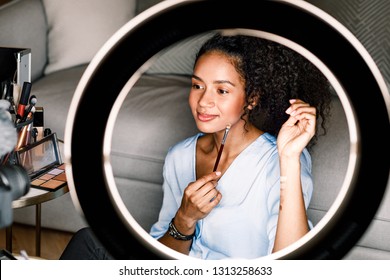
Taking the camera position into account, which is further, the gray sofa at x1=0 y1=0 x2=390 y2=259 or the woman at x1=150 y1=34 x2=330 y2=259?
the gray sofa at x1=0 y1=0 x2=390 y2=259

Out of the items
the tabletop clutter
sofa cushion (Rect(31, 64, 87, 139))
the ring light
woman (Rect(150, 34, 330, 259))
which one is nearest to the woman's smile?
woman (Rect(150, 34, 330, 259))

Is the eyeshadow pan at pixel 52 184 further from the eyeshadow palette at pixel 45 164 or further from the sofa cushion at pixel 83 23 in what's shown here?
the sofa cushion at pixel 83 23

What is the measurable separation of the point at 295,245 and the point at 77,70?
101cm

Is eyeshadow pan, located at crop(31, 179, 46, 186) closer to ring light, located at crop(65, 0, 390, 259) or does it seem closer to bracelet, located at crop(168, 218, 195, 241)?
bracelet, located at crop(168, 218, 195, 241)

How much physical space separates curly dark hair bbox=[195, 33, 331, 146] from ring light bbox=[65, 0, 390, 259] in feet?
0.37

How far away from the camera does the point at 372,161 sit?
0.99ft

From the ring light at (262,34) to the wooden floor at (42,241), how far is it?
0.87m

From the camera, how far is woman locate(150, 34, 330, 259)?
1.29 feet

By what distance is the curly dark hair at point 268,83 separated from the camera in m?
0.41

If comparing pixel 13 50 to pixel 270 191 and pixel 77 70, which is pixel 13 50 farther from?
pixel 270 191

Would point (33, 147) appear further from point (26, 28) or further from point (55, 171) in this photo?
point (26, 28)

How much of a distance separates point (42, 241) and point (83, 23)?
534mm
